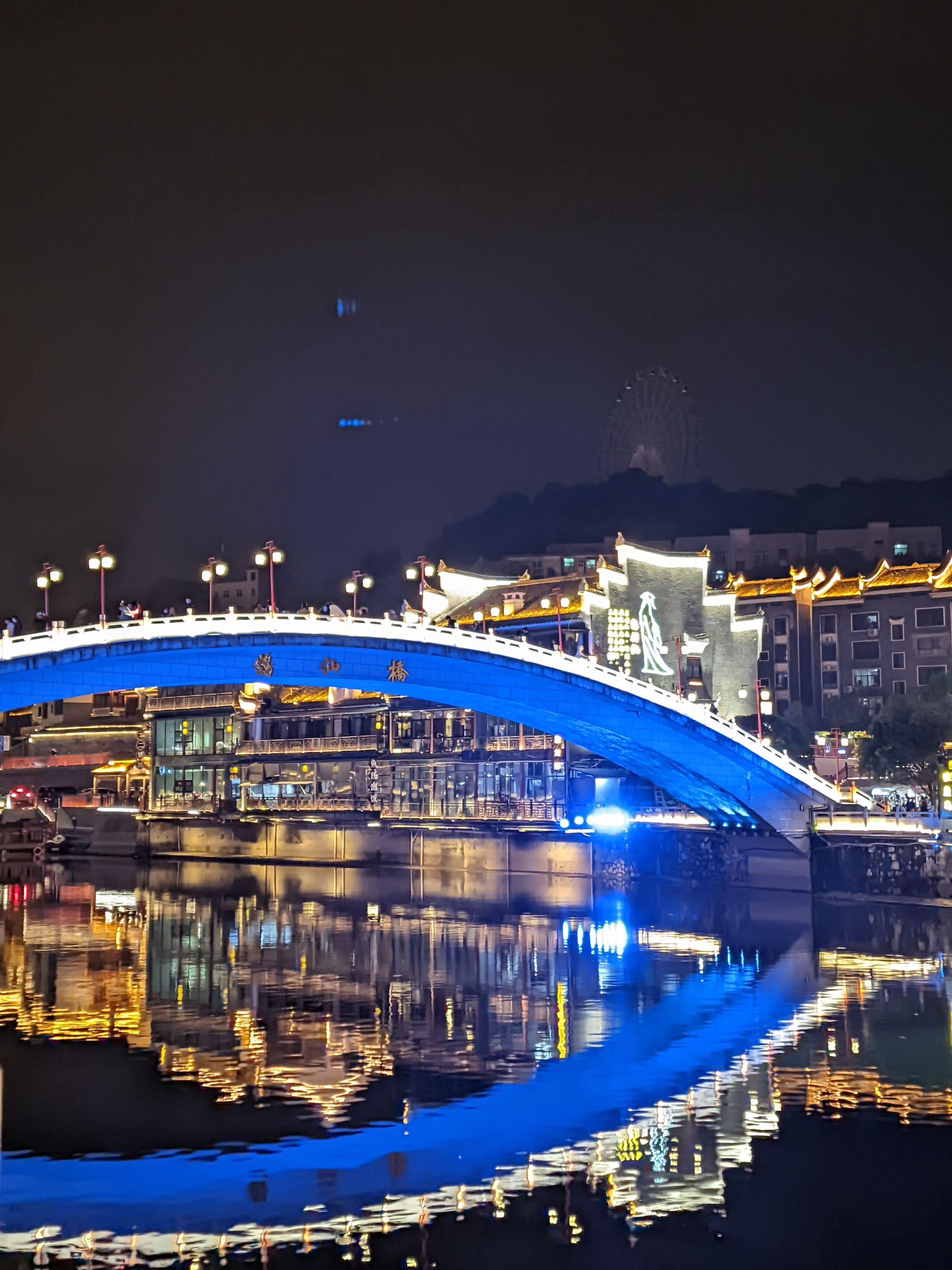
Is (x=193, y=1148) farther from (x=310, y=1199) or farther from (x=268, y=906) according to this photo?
(x=268, y=906)

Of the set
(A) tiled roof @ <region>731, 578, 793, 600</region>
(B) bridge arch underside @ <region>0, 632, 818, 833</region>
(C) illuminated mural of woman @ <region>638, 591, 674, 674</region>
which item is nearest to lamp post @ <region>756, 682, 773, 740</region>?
(C) illuminated mural of woman @ <region>638, 591, 674, 674</region>

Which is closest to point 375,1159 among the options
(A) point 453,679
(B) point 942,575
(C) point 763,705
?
(A) point 453,679

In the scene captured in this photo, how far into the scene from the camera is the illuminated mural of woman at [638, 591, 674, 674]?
72375 millimetres

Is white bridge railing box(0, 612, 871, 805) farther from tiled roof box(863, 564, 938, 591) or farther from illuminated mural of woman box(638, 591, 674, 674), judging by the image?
tiled roof box(863, 564, 938, 591)

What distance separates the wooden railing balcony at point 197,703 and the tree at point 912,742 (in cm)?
4334

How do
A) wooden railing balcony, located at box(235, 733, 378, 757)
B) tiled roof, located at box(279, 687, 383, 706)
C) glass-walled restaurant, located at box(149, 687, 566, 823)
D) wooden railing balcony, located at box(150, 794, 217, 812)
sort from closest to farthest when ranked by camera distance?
glass-walled restaurant, located at box(149, 687, 566, 823), wooden railing balcony, located at box(235, 733, 378, 757), tiled roof, located at box(279, 687, 383, 706), wooden railing balcony, located at box(150, 794, 217, 812)

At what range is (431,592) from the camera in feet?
270

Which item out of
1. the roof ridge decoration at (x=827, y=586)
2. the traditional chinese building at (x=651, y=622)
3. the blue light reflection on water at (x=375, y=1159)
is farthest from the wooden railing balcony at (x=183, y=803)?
the blue light reflection on water at (x=375, y=1159)

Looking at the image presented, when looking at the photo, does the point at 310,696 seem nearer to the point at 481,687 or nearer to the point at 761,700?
the point at 761,700

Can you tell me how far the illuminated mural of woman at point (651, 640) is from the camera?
237ft

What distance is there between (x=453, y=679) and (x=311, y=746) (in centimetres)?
3734

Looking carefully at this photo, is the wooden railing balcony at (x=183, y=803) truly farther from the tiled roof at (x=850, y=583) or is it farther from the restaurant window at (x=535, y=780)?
the tiled roof at (x=850, y=583)

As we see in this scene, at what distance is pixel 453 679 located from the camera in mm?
52812

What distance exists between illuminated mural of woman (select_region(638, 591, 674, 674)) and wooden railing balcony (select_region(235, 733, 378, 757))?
18679 millimetres
